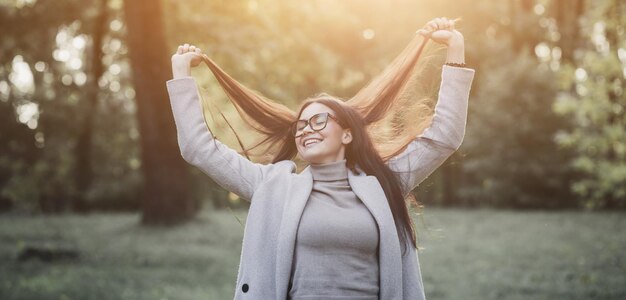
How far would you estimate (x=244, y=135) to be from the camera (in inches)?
167

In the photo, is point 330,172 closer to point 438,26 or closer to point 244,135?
point 244,135

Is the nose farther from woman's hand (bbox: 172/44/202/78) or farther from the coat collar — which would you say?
woman's hand (bbox: 172/44/202/78)

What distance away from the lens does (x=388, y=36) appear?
29.3m

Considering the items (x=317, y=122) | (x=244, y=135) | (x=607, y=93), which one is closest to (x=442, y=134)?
(x=317, y=122)

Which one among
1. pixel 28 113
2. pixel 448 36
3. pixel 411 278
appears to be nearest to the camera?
pixel 411 278

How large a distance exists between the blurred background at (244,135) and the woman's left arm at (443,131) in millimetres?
342

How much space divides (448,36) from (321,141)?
92 centimetres

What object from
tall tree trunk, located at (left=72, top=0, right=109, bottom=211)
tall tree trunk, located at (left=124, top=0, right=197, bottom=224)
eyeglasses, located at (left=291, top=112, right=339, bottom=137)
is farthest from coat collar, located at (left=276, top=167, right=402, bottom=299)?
tall tree trunk, located at (left=72, top=0, right=109, bottom=211)

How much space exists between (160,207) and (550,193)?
1384 cm

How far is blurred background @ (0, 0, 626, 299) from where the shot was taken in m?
9.56

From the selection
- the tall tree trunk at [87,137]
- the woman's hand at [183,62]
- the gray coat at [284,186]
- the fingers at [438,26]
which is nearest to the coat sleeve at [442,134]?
the gray coat at [284,186]

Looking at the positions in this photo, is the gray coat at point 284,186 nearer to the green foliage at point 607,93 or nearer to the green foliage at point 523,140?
the green foliage at point 607,93

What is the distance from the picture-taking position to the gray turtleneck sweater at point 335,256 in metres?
3.27

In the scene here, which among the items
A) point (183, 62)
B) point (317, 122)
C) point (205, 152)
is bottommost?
point (205, 152)
